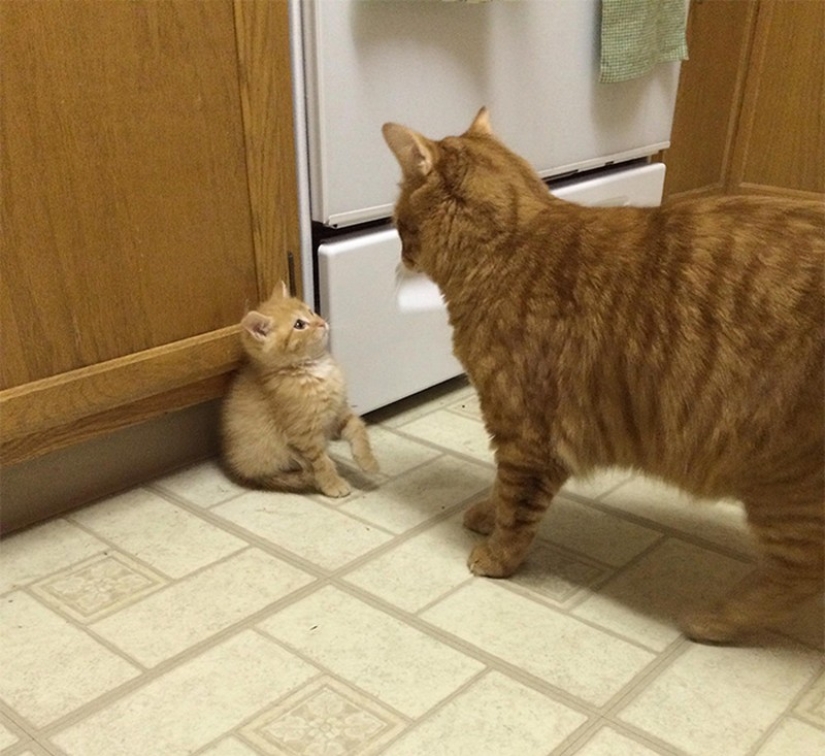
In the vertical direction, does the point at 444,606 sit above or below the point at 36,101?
below

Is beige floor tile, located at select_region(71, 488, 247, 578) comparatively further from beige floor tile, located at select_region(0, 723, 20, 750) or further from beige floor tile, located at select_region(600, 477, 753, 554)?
beige floor tile, located at select_region(600, 477, 753, 554)

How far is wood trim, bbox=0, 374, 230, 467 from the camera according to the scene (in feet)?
4.28

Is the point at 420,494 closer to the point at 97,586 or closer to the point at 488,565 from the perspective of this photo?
the point at 488,565

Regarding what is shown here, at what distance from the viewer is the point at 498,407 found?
1.20 meters

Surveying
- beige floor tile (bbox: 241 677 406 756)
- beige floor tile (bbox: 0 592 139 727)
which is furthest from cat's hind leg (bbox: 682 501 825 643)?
beige floor tile (bbox: 0 592 139 727)

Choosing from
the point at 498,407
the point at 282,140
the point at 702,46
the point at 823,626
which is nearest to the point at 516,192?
the point at 498,407

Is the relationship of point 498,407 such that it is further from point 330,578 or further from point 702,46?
point 702,46

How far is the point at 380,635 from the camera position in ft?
3.77

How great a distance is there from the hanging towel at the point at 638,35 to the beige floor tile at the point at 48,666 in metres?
1.53

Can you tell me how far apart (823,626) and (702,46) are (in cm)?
179

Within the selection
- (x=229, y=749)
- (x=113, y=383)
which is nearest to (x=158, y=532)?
(x=113, y=383)

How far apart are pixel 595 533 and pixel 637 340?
451 mm

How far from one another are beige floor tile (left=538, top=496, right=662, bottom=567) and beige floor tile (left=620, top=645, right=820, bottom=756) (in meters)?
0.24

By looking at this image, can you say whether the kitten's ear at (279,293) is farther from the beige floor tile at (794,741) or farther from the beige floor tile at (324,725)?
the beige floor tile at (794,741)
